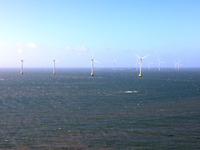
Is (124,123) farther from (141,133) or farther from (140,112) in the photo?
(140,112)

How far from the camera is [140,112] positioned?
48.8 m

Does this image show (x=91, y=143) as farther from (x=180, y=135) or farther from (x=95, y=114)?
(x=95, y=114)

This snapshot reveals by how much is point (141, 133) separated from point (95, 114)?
14.8 meters

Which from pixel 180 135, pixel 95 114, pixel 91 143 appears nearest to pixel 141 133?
pixel 180 135

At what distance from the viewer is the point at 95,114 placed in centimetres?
4706

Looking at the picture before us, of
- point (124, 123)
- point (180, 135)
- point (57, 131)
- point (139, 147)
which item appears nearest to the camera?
point (139, 147)

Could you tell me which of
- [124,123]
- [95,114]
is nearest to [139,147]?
[124,123]

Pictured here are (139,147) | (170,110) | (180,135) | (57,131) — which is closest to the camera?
(139,147)

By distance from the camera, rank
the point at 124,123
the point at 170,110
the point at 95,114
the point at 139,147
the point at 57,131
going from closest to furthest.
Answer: the point at 139,147
the point at 57,131
the point at 124,123
the point at 95,114
the point at 170,110

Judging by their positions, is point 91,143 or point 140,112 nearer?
point 91,143

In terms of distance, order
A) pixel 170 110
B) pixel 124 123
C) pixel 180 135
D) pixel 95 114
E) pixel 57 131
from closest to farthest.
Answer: pixel 180 135, pixel 57 131, pixel 124 123, pixel 95 114, pixel 170 110

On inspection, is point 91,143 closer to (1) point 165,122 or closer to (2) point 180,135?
(2) point 180,135

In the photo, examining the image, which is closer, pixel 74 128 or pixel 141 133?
pixel 141 133

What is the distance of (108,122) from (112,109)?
12.5 m
